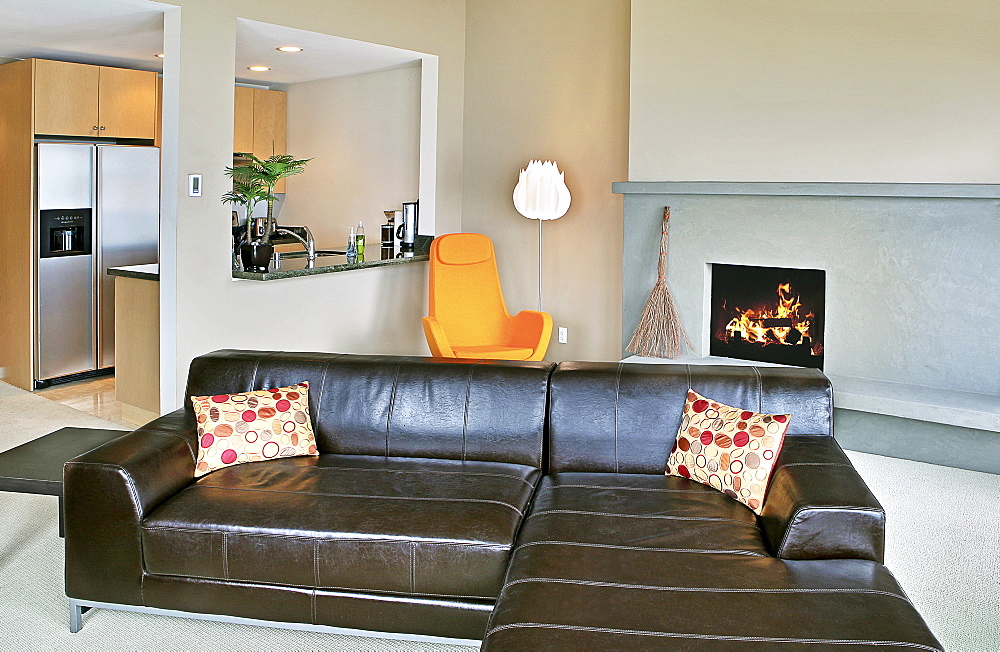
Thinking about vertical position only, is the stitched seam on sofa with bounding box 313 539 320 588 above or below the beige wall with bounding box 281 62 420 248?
below

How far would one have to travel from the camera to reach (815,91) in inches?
188

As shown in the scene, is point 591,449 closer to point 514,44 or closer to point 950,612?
point 950,612

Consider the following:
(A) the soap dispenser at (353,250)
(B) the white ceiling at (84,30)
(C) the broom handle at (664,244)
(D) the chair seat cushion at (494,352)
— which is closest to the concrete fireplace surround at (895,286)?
(C) the broom handle at (664,244)

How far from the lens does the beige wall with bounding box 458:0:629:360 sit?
229 inches

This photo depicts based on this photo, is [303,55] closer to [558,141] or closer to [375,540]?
[558,141]

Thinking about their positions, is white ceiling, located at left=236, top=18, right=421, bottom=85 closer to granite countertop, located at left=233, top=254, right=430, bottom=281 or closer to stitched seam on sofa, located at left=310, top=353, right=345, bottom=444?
granite countertop, located at left=233, top=254, right=430, bottom=281

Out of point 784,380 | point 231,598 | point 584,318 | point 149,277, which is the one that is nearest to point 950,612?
point 784,380

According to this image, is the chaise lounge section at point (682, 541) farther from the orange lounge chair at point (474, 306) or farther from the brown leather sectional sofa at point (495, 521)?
the orange lounge chair at point (474, 306)

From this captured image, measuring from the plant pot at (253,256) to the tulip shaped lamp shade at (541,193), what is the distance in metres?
1.66

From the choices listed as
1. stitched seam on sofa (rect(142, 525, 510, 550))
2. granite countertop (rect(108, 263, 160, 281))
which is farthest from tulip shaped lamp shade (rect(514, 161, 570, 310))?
stitched seam on sofa (rect(142, 525, 510, 550))

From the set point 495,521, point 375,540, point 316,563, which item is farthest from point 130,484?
point 495,521

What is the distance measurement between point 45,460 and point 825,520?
2.42 metres

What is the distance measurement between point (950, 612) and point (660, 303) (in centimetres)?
267

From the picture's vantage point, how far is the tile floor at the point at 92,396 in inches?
213
